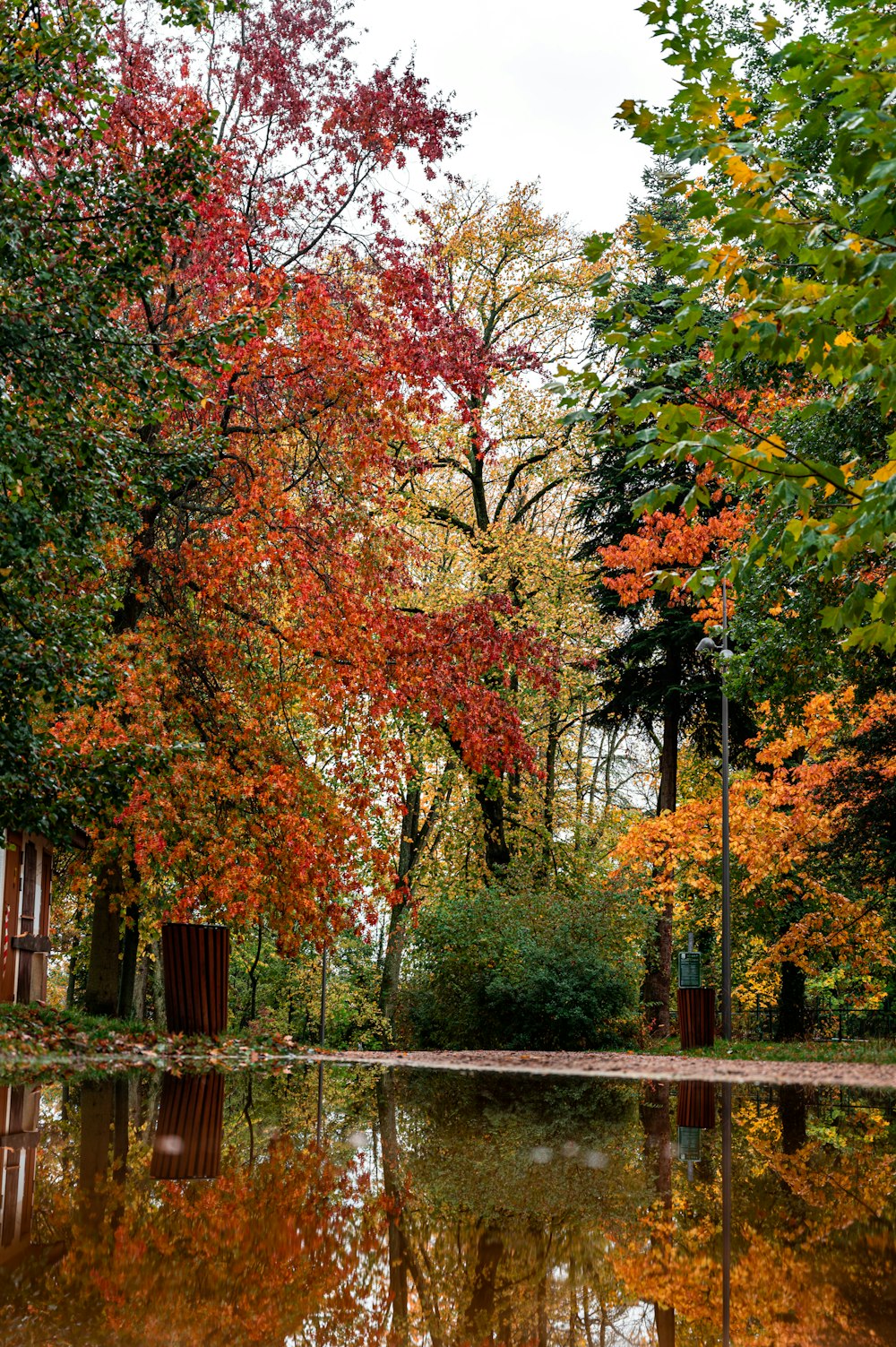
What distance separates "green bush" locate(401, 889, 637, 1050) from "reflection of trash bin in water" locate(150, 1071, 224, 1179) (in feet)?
32.9

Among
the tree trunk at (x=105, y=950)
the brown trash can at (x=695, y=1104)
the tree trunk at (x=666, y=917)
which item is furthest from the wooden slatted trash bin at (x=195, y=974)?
the tree trunk at (x=666, y=917)

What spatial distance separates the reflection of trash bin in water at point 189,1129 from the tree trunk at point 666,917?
17.8 m

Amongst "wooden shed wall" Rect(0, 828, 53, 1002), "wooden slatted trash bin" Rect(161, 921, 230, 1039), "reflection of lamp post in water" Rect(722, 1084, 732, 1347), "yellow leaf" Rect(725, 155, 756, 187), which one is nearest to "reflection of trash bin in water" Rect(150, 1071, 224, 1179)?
"reflection of lamp post in water" Rect(722, 1084, 732, 1347)

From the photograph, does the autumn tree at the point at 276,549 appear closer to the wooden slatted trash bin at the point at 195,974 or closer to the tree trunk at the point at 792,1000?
Answer: the wooden slatted trash bin at the point at 195,974

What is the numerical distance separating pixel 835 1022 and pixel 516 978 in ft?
78.0

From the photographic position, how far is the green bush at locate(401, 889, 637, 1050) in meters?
19.4

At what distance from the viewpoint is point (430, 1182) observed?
5.80 m

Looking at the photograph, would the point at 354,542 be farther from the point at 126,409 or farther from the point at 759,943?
the point at 759,943

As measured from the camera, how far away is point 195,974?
1359 cm

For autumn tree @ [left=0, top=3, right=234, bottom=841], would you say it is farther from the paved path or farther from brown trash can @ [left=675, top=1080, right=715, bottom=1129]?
brown trash can @ [left=675, top=1080, right=715, bottom=1129]

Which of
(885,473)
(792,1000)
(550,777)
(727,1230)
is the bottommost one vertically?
(792,1000)

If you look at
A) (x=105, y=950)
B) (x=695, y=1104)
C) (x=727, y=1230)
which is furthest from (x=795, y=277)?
(x=105, y=950)

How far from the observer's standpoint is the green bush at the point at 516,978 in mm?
19391

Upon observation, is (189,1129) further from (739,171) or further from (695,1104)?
(739,171)
